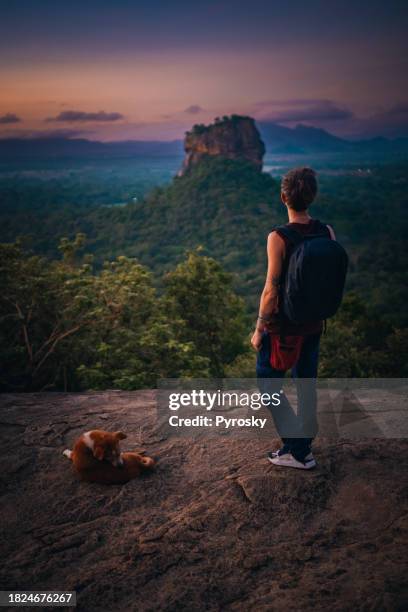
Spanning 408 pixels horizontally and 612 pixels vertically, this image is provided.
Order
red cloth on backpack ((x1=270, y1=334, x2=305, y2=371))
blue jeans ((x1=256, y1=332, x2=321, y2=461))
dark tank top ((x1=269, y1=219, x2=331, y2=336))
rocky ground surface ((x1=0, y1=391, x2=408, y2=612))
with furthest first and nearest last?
blue jeans ((x1=256, y1=332, x2=321, y2=461)) < red cloth on backpack ((x1=270, y1=334, x2=305, y2=371)) < dark tank top ((x1=269, y1=219, x2=331, y2=336)) < rocky ground surface ((x1=0, y1=391, x2=408, y2=612))

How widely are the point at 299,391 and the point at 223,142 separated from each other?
7058 centimetres

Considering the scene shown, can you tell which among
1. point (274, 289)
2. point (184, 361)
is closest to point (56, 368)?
point (184, 361)

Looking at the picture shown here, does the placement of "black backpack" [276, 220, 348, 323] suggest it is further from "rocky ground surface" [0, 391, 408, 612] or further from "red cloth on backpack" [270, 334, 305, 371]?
"rocky ground surface" [0, 391, 408, 612]

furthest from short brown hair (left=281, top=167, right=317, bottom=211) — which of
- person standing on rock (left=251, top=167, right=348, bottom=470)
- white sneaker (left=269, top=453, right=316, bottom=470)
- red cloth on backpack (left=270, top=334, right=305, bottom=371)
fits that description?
white sneaker (left=269, top=453, right=316, bottom=470)

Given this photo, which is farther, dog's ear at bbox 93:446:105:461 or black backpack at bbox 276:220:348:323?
dog's ear at bbox 93:446:105:461

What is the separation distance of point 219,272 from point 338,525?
55.6ft

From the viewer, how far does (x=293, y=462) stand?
135 inches

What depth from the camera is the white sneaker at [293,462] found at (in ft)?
11.2

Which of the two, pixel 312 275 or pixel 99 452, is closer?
pixel 312 275

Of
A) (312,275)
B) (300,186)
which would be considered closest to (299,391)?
(312,275)

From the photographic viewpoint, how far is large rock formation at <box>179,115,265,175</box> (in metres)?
69.2

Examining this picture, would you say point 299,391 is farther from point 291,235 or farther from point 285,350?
point 291,235

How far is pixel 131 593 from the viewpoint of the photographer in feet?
8.09

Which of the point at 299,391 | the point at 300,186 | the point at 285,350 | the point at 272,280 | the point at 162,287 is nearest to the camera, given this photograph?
the point at 300,186
